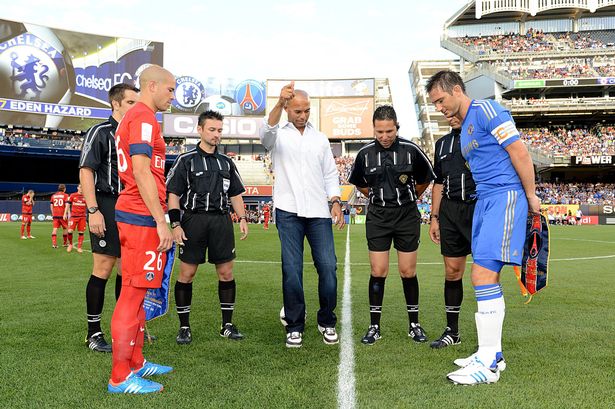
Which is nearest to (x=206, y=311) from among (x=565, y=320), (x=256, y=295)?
(x=256, y=295)

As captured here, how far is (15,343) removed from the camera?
4723mm

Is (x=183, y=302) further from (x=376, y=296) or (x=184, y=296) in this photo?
(x=376, y=296)

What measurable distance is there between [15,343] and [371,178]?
11.9 ft

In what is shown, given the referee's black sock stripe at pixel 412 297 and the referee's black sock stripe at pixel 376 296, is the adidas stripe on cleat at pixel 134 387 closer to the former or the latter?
the referee's black sock stripe at pixel 376 296

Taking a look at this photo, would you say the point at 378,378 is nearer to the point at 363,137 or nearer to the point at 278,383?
the point at 278,383

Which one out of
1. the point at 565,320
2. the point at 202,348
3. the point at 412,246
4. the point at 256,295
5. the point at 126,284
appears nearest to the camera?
the point at 126,284

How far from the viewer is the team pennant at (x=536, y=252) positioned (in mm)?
3955

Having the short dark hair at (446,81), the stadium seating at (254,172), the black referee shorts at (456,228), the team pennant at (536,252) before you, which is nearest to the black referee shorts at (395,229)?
the black referee shorts at (456,228)

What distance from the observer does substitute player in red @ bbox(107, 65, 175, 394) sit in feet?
11.3

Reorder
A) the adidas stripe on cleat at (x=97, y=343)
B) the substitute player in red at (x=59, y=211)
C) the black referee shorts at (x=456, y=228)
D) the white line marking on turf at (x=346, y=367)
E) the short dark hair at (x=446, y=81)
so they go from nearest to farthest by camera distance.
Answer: the white line marking on turf at (x=346, y=367)
the short dark hair at (x=446, y=81)
the adidas stripe on cleat at (x=97, y=343)
the black referee shorts at (x=456, y=228)
the substitute player in red at (x=59, y=211)

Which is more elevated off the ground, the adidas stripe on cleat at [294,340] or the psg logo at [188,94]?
the psg logo at [188,94]

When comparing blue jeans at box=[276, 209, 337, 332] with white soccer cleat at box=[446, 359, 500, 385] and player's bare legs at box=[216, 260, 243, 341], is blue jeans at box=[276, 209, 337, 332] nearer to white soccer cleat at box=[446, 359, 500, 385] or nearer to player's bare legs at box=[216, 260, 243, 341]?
player's bare legs at box=[216, 260, 243, 341]

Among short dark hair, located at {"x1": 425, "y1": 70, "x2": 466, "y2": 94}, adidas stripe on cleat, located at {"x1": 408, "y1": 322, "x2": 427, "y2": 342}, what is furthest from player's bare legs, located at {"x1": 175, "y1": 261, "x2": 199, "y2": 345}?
short dark hair, located at {"x1": 425, "y1": 70, "x2": 466, "y2": 94}

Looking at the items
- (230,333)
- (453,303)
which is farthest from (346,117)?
(230,333)
